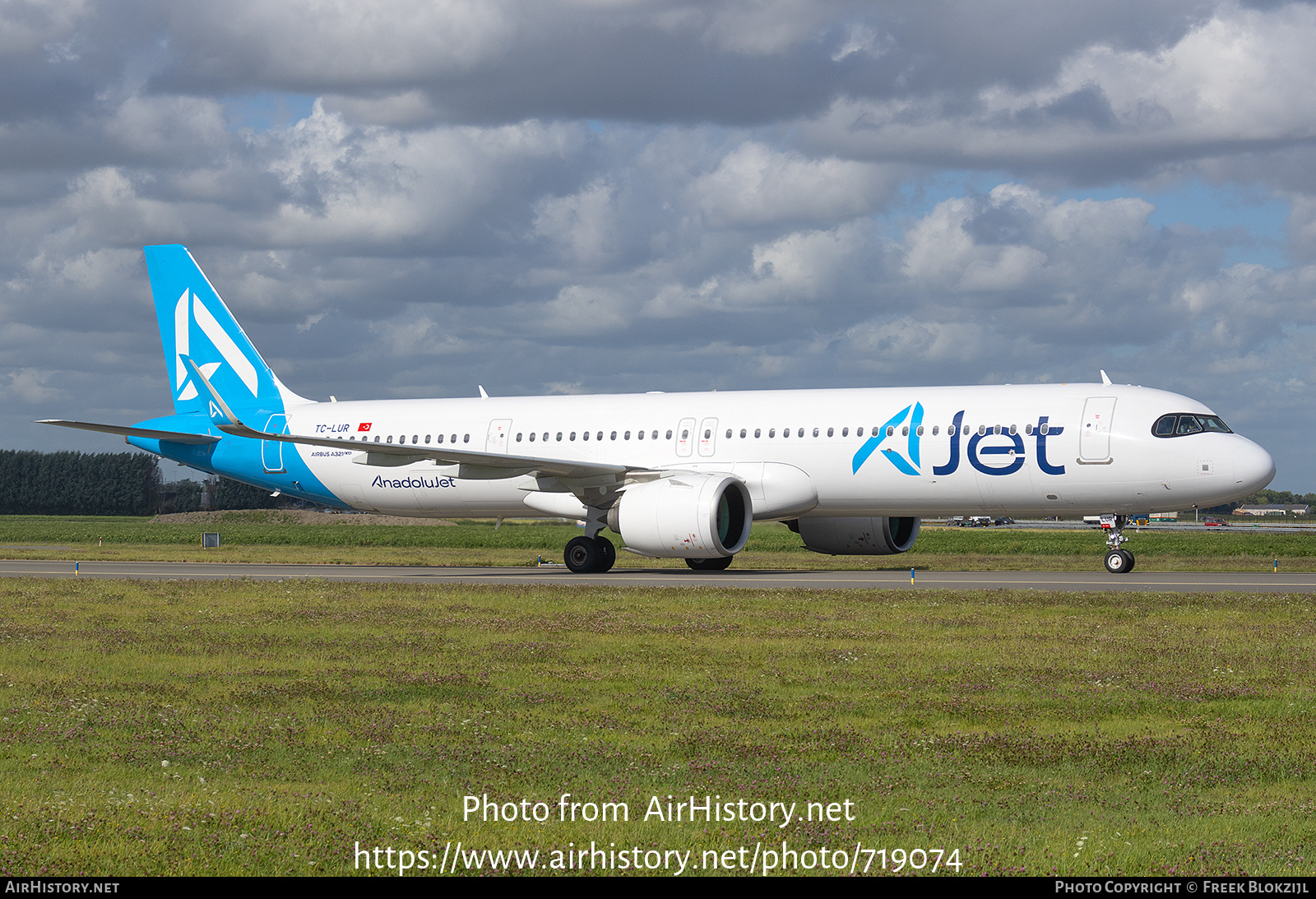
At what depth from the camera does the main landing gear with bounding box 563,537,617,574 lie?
29359mm

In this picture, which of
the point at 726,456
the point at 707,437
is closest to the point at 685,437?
the point at 707,437

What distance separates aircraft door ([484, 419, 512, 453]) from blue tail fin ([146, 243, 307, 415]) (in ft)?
22.2

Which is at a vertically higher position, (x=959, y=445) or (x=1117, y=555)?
(x=959, y=445)

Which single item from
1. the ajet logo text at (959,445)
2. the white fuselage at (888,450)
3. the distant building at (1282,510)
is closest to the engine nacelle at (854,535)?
the white fuselage at (888,450)

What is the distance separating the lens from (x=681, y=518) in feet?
84.3

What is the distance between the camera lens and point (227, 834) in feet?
22.1

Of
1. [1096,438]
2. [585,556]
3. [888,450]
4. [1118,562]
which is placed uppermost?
[1096,438]

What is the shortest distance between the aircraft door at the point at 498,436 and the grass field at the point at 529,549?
5021 millimetres

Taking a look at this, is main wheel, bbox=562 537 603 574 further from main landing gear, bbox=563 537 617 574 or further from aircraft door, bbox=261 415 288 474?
aircraft door, bbox=261 415 288 474

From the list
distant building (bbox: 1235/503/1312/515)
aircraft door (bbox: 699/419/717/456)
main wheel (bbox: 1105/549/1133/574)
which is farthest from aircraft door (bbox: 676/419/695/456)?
distant building (bbox: 1235/503/1312/515)

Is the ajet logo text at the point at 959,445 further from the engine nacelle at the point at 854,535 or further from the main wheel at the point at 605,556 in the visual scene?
the main wheel at the point at 605,556

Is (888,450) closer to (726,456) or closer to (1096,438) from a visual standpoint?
(726,456)

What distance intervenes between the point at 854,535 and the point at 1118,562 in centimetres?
601
